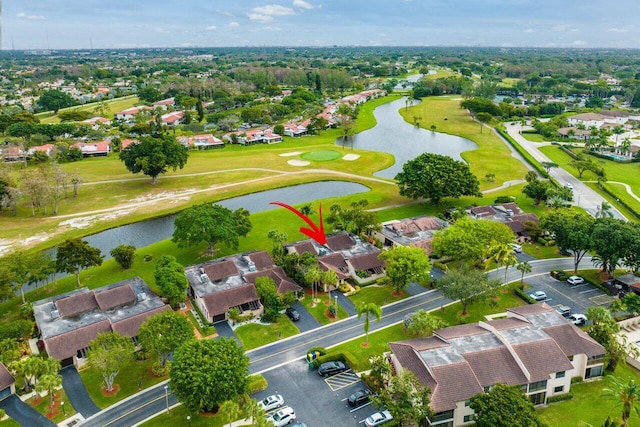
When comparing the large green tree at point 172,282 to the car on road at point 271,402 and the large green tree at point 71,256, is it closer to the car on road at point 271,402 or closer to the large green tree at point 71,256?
the large green tree at point 71,256

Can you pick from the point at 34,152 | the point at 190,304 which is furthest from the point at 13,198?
the point at 190,304

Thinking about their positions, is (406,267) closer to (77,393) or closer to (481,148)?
(77,393)

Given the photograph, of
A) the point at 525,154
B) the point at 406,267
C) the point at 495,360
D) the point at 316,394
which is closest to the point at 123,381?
the point at 316,394

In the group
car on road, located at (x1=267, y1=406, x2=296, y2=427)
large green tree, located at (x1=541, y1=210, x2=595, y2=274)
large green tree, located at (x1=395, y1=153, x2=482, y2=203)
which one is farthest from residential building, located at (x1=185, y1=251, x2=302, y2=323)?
large green tree, located at (x1=541, y1=210, x2=595, y2=274)

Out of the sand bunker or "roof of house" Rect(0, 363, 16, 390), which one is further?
the sand bunker

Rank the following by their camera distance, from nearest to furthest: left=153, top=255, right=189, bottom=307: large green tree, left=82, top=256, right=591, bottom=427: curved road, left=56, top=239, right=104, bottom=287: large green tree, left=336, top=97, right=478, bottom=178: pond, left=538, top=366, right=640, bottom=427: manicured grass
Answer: left=538, top=366, right=640, bottom=427: manicured grass
left=82, top=256, right=591, bottom=427: curved road
left=153, top=255, right=189, bottom=307: large green tree
left=56, top=239, right=104, bottom=287: large green tree
left=336, top=97, right=478, bottom=178: pond

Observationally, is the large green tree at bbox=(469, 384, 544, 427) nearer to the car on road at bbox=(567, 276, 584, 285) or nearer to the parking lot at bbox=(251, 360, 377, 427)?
the parking lot at bbox=(251, 360, 377, 427)
